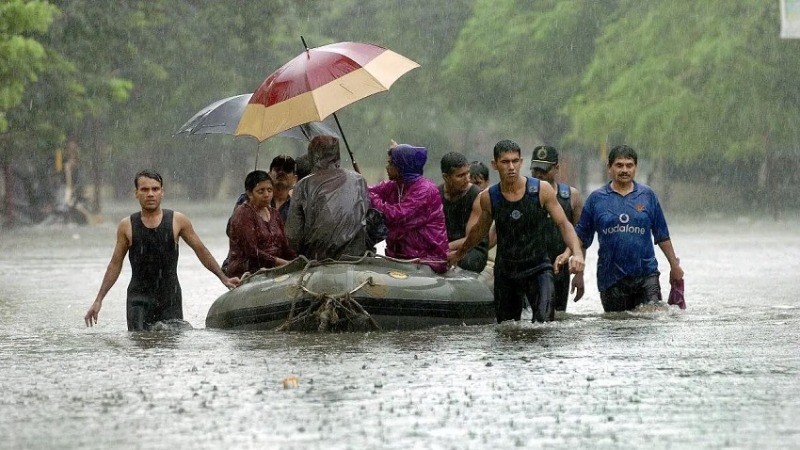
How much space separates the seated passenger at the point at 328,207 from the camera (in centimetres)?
1236

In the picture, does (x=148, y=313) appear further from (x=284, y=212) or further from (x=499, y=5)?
(x=499, y=5)

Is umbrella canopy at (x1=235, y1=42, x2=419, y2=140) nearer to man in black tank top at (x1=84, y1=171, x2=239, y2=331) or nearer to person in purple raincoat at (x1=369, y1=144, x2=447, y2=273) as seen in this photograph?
person in purple raincoat at (x1=369, y1=144, x2=447, y2=273)

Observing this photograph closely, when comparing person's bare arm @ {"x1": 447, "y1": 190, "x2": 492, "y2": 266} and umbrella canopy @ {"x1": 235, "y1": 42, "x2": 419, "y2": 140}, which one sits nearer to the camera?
person's bare arm @ {"x1": 447, "y1": 190, "x2": 492, "y2": 266}

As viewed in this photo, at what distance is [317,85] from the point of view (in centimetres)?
1267

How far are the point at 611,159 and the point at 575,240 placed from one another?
48.3 inches

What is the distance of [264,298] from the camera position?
1251 cm

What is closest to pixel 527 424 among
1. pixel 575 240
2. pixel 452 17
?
pixel 575 240

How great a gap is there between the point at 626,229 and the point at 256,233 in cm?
262

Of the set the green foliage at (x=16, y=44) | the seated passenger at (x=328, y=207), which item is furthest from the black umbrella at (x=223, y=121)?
the green foliage at (x=16, y=44)

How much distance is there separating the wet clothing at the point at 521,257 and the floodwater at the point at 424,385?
0.65 ft

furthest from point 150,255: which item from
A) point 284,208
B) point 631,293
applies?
point 631,293

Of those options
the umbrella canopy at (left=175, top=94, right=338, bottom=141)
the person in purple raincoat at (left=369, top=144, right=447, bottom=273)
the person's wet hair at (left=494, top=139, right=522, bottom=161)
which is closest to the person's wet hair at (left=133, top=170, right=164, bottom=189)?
the umbrella canopy at (left=175, top=94, right=338, bottom=141)

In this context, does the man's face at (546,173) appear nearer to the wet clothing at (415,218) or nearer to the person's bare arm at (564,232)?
the wet clothing at (415,218)

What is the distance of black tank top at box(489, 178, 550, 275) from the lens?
→ 1217 centimetres
